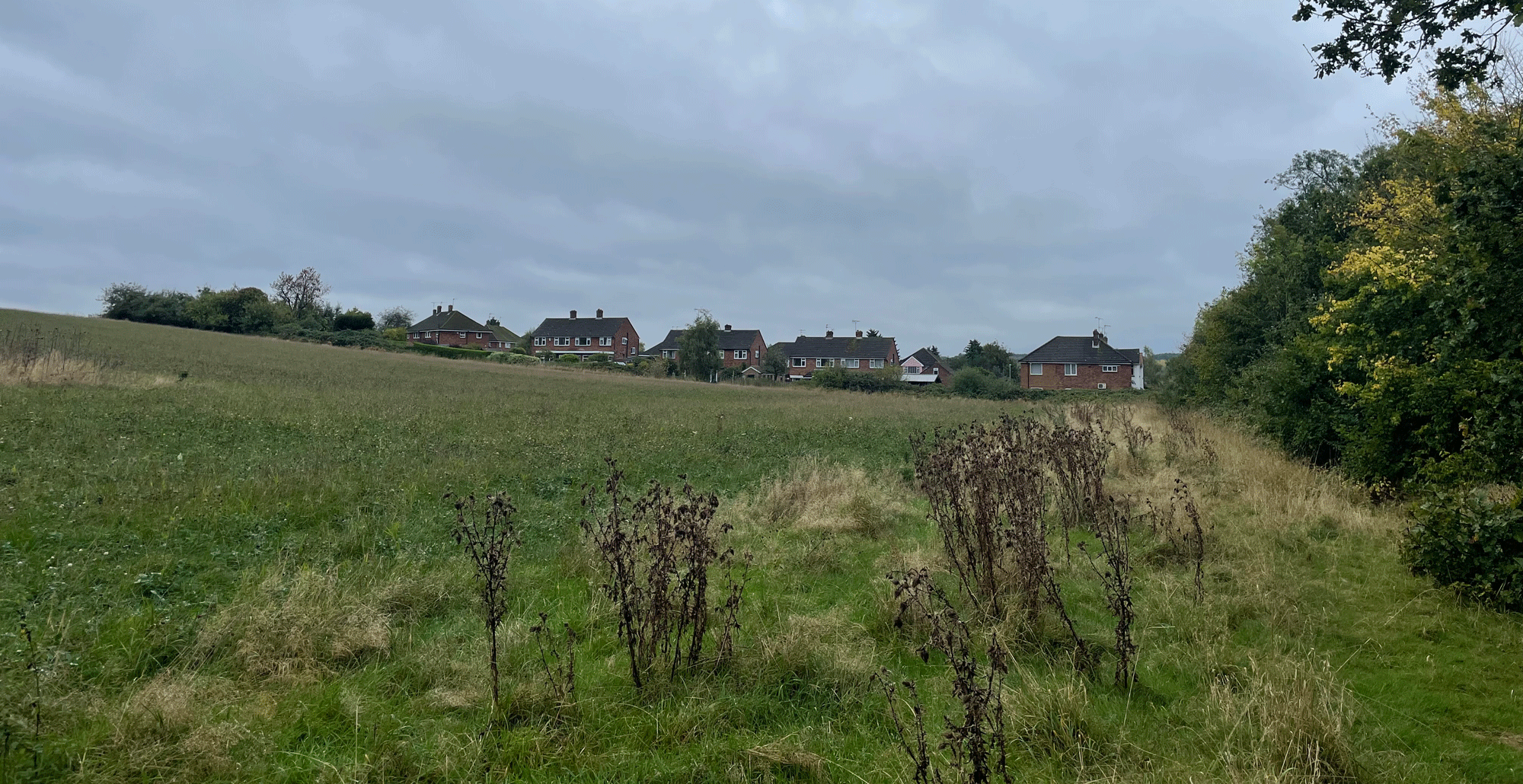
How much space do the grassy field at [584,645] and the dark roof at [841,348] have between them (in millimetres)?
75503

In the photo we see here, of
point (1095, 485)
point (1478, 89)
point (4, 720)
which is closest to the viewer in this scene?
point (4, 720)

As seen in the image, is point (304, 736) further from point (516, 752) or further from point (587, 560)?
point (587, 560)

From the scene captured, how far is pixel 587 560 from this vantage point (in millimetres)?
6938

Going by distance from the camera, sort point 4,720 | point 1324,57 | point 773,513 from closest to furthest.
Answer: point 4,720 → point 1324,57 → point 773,513

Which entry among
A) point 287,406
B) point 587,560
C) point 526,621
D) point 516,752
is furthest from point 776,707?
point 287,406

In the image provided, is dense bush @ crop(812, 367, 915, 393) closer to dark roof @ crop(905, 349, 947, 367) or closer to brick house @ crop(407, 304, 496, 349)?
dark roof @ crop(905, 349, 947, 367)

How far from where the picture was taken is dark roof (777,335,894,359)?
8588 centimetres

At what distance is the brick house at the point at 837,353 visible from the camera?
3344 inches

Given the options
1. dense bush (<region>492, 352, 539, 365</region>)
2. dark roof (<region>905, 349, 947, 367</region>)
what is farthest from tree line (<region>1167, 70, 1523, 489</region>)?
dark roof (<region>905, 349, 947, 367</region>)

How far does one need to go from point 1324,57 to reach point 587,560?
27.2 ft

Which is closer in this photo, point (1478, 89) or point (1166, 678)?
point (1166, 678)

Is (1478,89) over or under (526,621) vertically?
over

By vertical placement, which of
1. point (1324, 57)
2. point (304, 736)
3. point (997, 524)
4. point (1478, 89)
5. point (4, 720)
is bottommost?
point (304, 736)

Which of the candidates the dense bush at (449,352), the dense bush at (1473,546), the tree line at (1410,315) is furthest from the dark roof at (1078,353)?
the dense bush at (1473,546)
